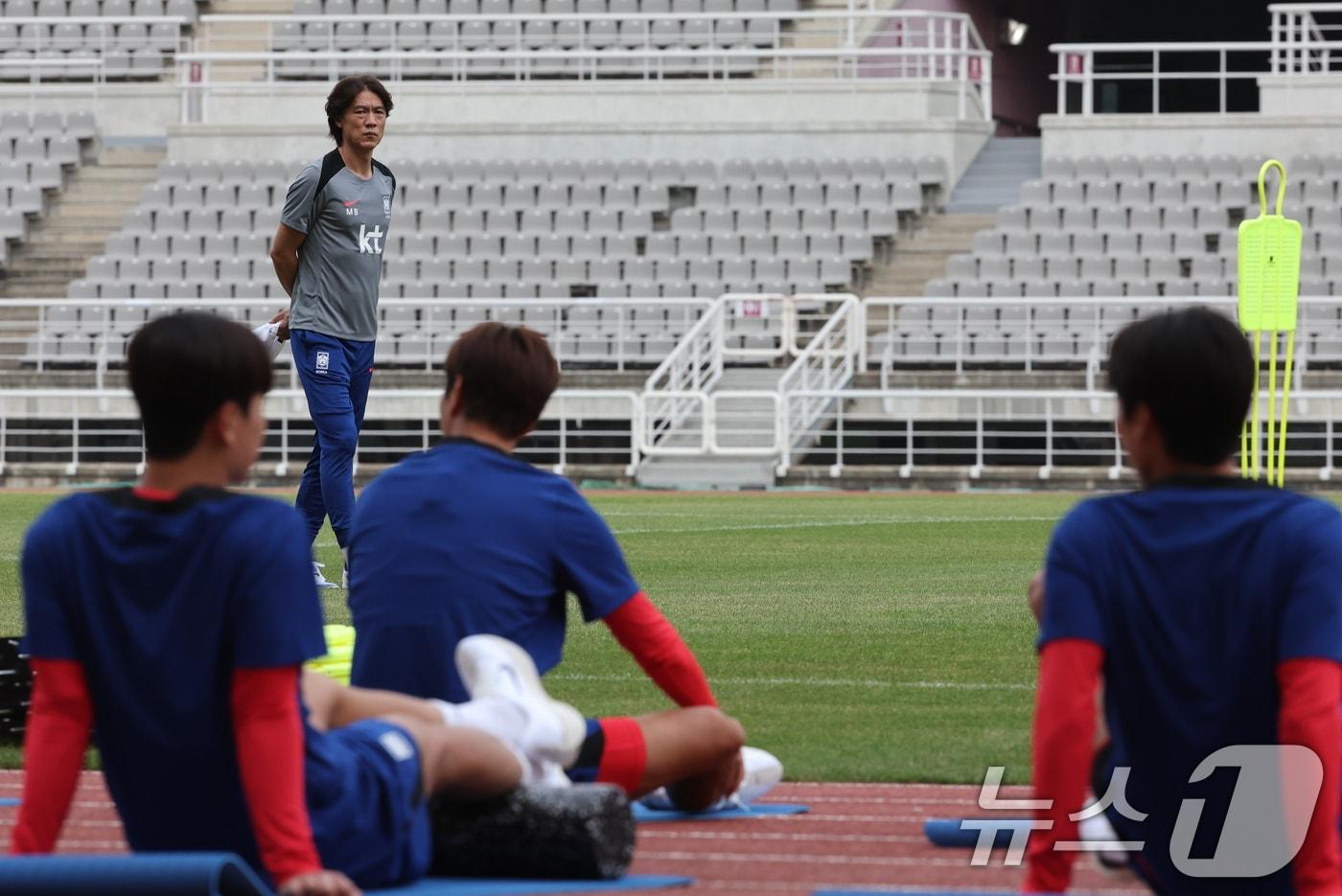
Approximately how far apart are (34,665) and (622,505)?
628 inches

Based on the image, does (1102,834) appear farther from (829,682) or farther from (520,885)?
(829,682)

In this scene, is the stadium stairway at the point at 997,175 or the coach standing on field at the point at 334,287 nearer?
the coach standing on field at the point at 334,287

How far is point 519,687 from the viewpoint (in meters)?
4.34

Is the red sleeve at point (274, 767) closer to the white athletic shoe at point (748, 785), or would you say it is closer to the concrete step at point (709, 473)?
the white athletic shoe at point (748, 785)

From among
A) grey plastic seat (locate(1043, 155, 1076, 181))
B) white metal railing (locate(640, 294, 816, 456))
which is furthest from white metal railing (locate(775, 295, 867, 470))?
grey plastic seat (locate(1043, 155, 1076, 181))

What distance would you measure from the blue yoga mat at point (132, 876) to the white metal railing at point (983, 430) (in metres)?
19.9

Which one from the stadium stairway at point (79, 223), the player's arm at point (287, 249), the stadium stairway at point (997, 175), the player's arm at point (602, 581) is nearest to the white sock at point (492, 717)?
the player's arm at point (602, 581)

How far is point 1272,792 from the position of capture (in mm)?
3488

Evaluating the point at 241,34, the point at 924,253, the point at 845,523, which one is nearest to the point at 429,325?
the point at 924,253

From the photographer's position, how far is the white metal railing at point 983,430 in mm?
23297

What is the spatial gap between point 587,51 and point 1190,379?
27830mm

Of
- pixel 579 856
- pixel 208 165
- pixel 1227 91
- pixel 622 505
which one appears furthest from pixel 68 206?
pixel 579 856

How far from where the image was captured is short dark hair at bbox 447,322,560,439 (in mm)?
4566

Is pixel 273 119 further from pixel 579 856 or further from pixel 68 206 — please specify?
pixel 579 856
